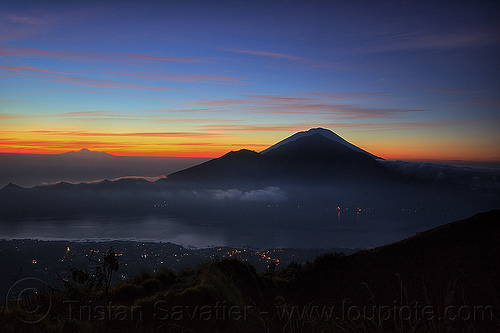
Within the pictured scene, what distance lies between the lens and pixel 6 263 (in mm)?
75938

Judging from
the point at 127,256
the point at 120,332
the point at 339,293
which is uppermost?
the point at 120,332

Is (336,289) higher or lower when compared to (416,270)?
lower

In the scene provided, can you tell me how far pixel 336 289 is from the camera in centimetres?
1290

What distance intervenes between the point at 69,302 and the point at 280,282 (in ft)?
30.7

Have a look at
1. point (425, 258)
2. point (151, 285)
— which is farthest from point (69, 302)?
point (425, 258)

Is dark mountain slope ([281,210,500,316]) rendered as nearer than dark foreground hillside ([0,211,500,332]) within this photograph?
No

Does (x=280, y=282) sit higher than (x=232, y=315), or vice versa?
(x=232, y=315)

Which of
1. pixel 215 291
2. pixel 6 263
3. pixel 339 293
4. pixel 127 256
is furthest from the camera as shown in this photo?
pixel 127 256

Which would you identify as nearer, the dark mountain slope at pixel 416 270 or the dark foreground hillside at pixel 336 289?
the dark foreground hillside at pixel 336 289

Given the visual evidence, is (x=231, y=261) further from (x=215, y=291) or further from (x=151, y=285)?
(x=215, y=291)

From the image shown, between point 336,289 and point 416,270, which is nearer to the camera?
point 416,270

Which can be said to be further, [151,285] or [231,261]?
[231,261]

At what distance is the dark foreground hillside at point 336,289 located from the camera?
7059mm

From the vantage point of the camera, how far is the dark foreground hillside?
7.06m
